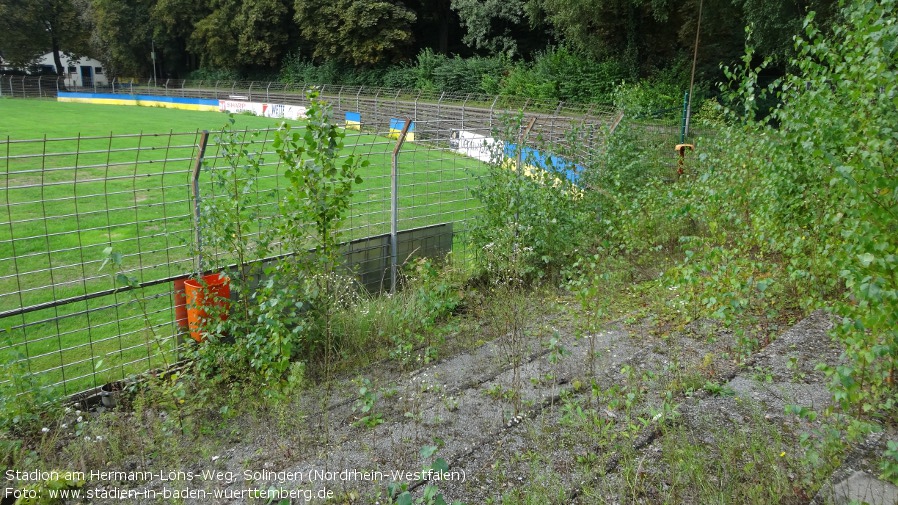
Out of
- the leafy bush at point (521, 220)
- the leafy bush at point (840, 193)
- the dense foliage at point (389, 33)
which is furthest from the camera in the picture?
the dense foliage at point (389, 33)

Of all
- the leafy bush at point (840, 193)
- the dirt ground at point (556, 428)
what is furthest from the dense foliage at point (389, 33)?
the dirt ground at point (556, 428)

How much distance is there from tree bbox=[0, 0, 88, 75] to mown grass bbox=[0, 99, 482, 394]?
39.4 meters

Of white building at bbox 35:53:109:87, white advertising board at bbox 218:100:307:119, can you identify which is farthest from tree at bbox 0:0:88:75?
white advertising board at bbox 218:100:307:119

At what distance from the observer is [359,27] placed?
1761 inches

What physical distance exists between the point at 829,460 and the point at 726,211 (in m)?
3.63

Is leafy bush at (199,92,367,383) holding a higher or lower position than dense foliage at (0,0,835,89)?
lower

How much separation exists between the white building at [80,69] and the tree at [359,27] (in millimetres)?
26941

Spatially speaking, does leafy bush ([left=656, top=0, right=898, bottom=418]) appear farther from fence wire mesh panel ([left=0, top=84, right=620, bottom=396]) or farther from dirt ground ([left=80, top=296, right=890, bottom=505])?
fence wire mesh panel ([left=0, top=84, right=620, bottom=396])

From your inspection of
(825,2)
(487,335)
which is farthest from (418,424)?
(825,2)

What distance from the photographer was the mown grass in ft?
18.7

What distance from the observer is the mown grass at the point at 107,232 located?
569 cm

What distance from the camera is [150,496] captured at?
3.91m

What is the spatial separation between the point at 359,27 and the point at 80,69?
3945 centimetres

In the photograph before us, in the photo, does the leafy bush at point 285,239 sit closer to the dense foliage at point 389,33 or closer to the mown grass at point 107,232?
the mown grass at point 107,232
